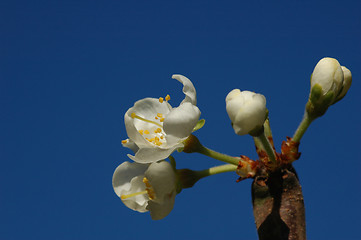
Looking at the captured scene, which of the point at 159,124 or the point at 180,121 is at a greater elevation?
the point at 159,124

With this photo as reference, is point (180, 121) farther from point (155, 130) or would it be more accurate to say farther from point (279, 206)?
point (279, 206)

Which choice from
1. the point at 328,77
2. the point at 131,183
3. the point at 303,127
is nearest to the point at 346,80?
the point at 328,77

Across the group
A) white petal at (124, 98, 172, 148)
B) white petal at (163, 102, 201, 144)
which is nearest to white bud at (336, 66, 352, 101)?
white petal at (163, 102, 201, 144)

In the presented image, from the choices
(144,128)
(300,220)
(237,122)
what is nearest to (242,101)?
(237,122)

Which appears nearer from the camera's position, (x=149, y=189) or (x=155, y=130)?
(x=149, y=189)

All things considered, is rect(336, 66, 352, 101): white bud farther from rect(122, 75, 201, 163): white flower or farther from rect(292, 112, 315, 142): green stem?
rect(122, 75, 201, 163): white flower

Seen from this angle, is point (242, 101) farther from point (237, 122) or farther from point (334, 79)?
point (334, 79)
